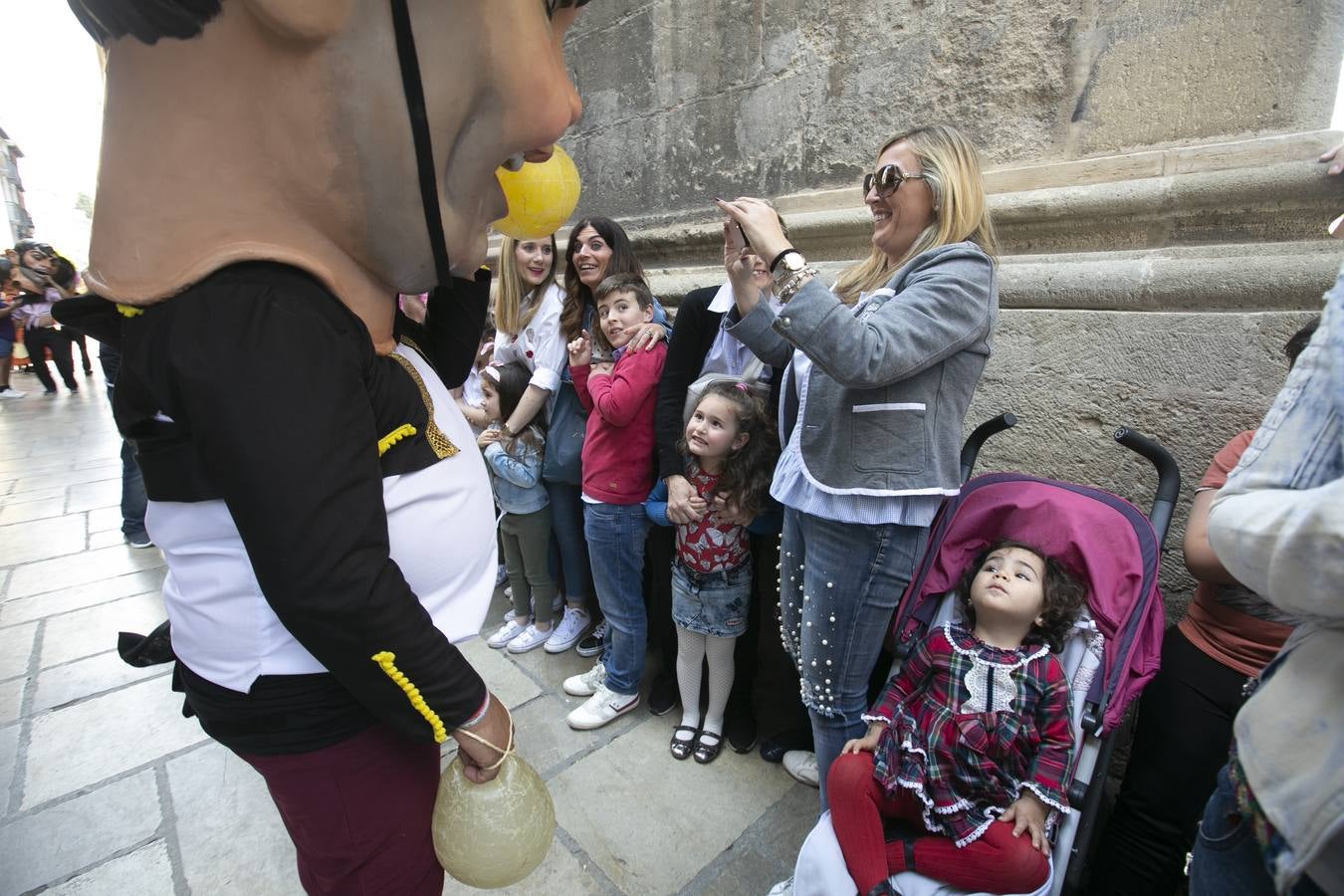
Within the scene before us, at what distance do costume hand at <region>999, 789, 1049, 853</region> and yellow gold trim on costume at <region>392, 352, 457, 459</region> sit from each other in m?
1.43

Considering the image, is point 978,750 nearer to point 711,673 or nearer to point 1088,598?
point 1088,598

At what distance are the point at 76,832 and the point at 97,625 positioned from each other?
5.68 ft

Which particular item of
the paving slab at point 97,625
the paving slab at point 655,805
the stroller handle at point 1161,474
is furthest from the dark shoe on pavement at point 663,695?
the paving slab at point 97,625

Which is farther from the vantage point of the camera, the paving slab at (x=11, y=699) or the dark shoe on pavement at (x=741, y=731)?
the paving slab at (x=11, y=699)

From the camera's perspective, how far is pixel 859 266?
196 centimetres

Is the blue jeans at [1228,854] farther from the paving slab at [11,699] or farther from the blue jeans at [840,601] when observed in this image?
the paving slab at [11,699]

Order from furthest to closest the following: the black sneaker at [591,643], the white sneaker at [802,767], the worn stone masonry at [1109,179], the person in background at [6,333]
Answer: the person in background at [6,333] → the black sneaker at [591,643] → the white sneaker at [802,767] → the worn stone masonry at [1109,179]

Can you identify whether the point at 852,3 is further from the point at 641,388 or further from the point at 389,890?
the point at 389,890

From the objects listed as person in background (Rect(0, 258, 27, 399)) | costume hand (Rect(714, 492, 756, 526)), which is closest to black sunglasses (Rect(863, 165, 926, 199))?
costume hand (Rect(714, 492, 756, 526))

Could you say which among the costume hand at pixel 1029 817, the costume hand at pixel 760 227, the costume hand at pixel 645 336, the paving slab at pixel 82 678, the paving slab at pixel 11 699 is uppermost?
the costume hand at pixel 760 227

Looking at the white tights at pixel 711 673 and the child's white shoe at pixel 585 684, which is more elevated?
the white tights at pixel 711 673

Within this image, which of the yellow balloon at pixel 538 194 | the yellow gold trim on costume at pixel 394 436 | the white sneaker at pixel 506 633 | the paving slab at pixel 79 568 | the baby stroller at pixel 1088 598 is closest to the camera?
the yellow gold trim on costume at pixel 394 436

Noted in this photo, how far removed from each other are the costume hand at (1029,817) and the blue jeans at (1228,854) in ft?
1.39

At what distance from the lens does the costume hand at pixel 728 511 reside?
7.40ft
